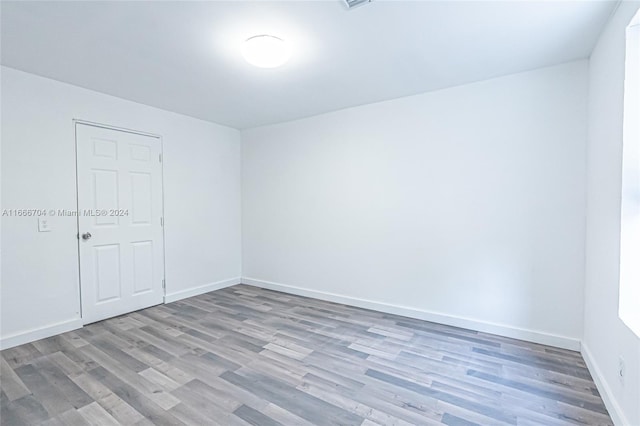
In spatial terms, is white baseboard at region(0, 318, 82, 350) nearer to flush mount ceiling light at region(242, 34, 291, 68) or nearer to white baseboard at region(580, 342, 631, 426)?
flush mount ceiling light at region(242, 34, 291, 68)

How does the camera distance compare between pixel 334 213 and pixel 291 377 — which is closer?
pixel 291 377

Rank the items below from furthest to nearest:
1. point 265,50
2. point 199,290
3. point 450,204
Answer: point 199,290 < point 450,204 < point 265,50

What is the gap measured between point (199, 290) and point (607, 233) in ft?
15.3

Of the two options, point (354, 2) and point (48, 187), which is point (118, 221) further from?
point (354, 2)

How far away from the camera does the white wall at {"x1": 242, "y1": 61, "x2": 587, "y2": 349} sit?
2.75 m

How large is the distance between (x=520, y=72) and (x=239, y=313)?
4025mm

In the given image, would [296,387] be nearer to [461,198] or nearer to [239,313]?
[239,313]

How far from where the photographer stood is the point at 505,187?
118 inches

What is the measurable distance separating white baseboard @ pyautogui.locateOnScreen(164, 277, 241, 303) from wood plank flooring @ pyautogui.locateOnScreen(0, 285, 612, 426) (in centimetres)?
72

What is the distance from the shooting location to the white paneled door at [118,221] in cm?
335

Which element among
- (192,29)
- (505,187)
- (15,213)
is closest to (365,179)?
(505,187)

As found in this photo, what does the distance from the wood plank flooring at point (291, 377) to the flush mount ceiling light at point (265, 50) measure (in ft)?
8.18

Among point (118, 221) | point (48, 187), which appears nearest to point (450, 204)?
point (118, 221)

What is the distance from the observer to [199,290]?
4.54 meters
